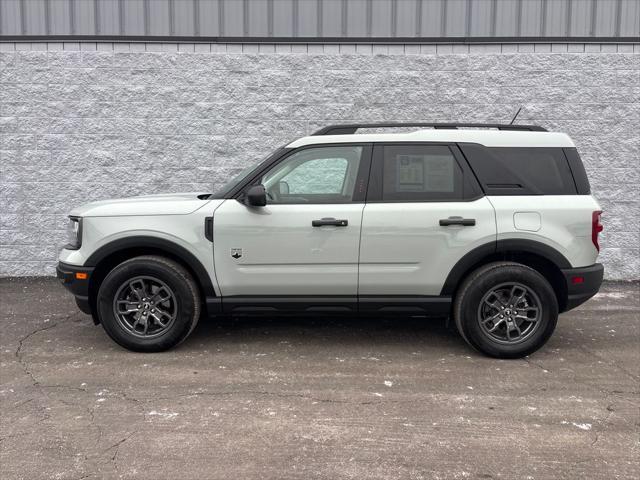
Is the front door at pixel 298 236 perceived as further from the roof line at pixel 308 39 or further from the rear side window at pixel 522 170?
the roof line at pixel 308 39

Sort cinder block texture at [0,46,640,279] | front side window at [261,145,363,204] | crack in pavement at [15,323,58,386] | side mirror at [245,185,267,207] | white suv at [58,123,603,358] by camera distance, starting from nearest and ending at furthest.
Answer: crack in pavement at [15,323,58,386] → side mirror at [245,185,267,207] → white suv at [58,123,603,358] → front side window at [261,145,363,204] → cinder block texture at [0,46,640,279]

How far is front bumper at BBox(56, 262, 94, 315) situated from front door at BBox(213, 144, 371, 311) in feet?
3.64

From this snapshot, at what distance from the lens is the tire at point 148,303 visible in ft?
15.0

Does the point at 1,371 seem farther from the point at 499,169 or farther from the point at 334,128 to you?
the point at 499,169

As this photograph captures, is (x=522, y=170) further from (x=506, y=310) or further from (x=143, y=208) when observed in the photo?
(x=143, y=208)

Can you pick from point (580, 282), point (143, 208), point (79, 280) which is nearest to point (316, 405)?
point (143, 208)

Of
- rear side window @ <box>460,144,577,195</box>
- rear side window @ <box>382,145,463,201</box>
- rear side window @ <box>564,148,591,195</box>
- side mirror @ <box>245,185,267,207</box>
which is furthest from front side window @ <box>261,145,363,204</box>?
rear side window @ <box>564,148,591,195</box>

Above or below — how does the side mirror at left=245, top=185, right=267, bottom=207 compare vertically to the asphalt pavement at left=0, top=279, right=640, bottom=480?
above

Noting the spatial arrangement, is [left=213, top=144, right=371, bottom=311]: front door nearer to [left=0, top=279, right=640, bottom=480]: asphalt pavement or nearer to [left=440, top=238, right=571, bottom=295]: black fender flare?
[left=0, top=279, right=640, bottom=480]: asphalt pavement

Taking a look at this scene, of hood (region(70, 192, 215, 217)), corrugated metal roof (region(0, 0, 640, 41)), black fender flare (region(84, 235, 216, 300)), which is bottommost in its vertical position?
black fender flare (region(84, 235, 216, 300))

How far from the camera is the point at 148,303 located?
4.66 m

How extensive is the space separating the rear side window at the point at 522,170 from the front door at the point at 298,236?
0.98 meters

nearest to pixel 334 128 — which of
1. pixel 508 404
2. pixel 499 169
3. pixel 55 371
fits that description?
pixel 499 169

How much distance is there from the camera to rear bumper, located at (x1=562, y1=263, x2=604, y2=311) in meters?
4.54
